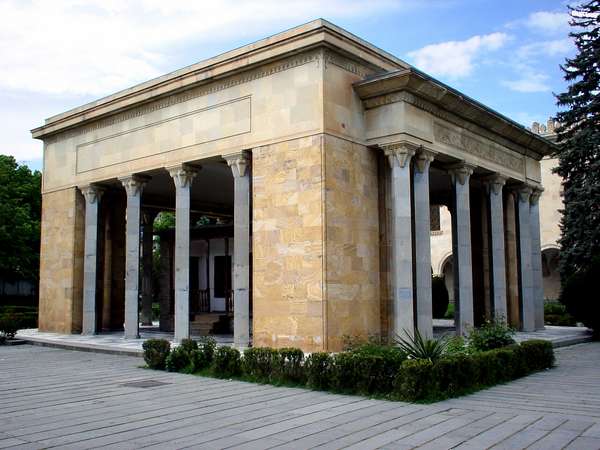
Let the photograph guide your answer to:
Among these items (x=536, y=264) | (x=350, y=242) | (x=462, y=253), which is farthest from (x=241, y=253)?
(x=536, y=264)

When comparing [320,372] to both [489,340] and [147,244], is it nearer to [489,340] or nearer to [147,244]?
[489,340]

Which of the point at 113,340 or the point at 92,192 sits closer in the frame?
the point at 113,340

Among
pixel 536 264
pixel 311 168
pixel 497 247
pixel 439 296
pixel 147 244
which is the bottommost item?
pixel 439 296

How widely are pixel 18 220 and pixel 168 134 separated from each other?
2044 cm

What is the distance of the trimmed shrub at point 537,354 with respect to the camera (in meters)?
12.4

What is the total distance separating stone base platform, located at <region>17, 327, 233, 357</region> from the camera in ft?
53.4

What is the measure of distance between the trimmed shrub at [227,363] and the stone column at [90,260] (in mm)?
9720

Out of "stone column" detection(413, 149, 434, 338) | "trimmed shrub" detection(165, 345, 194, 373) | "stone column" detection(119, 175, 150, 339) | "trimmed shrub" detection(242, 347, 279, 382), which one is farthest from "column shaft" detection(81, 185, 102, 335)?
"stone column" detection(413, 149, 434, 338)

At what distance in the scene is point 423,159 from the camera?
1611cm

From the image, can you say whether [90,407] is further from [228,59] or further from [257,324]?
[228,59]

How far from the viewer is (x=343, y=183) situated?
1467 centimetres

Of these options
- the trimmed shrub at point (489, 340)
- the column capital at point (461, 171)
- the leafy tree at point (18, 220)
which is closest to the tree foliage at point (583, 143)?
the column capital at point (461, 171)

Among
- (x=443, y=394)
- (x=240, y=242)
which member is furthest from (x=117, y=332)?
(x=443, y=394)

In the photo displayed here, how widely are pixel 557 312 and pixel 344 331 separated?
20198 mm
